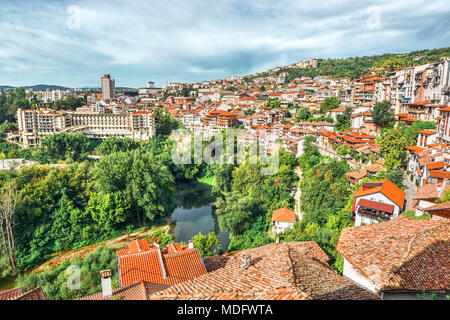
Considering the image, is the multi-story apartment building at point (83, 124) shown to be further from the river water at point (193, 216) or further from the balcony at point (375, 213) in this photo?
the balcony at point (375, 213)

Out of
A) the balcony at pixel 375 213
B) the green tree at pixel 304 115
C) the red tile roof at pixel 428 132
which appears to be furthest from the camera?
the green tree at pixel 304 115

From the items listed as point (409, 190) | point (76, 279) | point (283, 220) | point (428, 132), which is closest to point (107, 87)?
point (283, 220)

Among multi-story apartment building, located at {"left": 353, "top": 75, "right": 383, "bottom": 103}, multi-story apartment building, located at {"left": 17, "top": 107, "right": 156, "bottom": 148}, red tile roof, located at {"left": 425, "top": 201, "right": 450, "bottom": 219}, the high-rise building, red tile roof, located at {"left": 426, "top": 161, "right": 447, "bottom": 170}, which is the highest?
the high-rise building

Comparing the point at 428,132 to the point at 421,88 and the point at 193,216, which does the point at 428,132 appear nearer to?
the point at 421,88

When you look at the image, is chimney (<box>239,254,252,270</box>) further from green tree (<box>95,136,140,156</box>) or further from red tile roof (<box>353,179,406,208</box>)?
green tree (<box>95,136,140,156</box>)

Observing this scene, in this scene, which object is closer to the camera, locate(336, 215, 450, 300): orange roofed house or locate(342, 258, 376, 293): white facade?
locate(336, 215, 450, 300): orange roofed house

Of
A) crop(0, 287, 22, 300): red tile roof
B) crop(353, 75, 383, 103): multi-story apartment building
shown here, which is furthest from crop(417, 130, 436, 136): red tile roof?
crop(0, 287, 22, 300): red tile roof

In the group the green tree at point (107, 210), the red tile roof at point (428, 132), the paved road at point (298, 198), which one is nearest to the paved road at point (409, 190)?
the red tile roof at point (428, 132)
